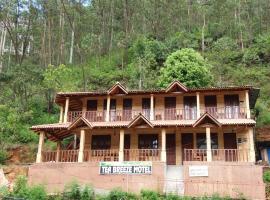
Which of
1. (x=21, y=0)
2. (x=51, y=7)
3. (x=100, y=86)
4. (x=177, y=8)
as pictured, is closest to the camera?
(x=100, y=86)

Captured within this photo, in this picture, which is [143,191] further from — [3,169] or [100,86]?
[100,86]

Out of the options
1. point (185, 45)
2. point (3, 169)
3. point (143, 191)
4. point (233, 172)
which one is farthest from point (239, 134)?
point (185, 45)

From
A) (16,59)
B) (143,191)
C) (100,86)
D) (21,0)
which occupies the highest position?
(21,0)

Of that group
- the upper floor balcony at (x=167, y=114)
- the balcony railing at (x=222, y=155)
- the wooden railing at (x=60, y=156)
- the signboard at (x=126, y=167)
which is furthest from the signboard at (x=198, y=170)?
the wooden railing at (x=60, y=156)

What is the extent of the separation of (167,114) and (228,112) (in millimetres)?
4169

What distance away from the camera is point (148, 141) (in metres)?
25.8

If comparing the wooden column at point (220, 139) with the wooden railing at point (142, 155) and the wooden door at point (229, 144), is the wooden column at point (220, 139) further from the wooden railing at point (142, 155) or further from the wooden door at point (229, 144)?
the wooden railing at point (142, 155)

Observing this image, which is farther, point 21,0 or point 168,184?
point 21,0

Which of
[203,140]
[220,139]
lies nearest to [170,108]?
[203,140]

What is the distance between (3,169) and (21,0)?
82.8 ft

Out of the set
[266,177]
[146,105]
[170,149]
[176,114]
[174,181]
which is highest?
[146,105]

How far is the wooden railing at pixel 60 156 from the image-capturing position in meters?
25.2

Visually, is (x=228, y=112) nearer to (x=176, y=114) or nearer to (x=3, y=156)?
(x=176, y=114)

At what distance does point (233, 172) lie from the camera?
21172 millimetres
